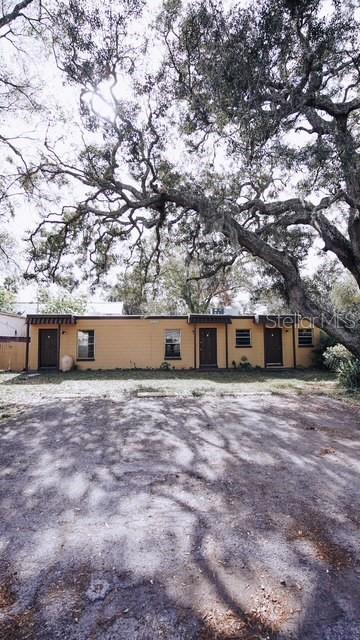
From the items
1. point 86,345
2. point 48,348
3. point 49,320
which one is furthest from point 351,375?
point 48,348

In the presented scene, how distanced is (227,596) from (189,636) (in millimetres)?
346

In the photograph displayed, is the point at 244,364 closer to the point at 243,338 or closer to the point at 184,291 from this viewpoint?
the point at 243,338

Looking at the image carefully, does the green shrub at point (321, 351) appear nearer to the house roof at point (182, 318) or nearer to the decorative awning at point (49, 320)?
the house roof at point (182, 318)

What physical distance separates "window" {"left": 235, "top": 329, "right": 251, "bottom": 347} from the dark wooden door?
8.64 metres

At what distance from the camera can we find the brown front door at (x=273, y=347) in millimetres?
16328

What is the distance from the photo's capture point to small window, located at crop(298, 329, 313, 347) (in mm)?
16531

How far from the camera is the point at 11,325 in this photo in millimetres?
17641

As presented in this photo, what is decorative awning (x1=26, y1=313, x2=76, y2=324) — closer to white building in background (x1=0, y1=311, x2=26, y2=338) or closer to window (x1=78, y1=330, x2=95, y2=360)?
window (x1=78, y1=330, x2=95, y2=360)

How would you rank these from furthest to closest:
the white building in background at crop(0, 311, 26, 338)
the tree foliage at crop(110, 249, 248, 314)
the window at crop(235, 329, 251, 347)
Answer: the tree foliage at crop(110, 249, 248, 314)
the white building in background at crop(0, 311, 26, 338)
the window at crop(235, 329, 251, 347)

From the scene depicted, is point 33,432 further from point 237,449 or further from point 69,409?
point 237,449

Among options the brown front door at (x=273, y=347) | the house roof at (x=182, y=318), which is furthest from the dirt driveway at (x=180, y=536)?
the brown front door at (x=273, y=347)

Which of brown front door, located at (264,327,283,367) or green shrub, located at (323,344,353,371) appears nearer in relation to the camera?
green shrub, located at (323,344,353,371)

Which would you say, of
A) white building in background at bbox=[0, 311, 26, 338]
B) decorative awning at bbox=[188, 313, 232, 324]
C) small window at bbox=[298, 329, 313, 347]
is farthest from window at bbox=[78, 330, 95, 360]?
small window at bbox=[298, 329, 313, 347]

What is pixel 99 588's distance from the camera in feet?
6.56
